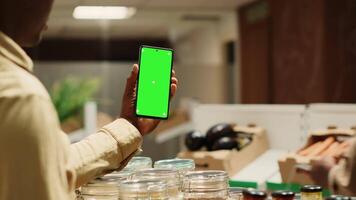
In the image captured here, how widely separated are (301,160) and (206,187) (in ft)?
2.36

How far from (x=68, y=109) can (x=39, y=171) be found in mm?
3428

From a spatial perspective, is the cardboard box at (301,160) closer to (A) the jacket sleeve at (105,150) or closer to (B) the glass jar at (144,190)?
(B) the glass jar at (144,190)

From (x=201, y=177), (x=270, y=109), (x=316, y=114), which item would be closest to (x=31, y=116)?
(x=201, y=177)

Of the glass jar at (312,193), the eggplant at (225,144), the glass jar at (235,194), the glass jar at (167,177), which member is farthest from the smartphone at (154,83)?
the eggplant at (225,144)

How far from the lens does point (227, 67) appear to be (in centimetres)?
675

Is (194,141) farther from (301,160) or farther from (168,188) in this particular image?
(168,188)

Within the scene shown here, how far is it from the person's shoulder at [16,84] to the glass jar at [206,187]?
602mm

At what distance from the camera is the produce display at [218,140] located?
2.41 meters

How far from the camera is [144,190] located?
54.9 inches

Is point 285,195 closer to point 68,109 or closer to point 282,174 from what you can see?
point 282,174

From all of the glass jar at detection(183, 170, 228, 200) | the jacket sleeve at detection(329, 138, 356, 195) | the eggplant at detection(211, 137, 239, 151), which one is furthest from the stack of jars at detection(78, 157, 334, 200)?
the eggplant at detection(211, 137, 239, 151)

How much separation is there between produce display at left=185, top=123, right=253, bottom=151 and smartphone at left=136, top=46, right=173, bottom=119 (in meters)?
0.98

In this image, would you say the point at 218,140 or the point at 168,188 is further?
the point at 218,140

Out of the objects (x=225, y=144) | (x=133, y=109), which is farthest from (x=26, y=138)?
(x=225, y=144)
